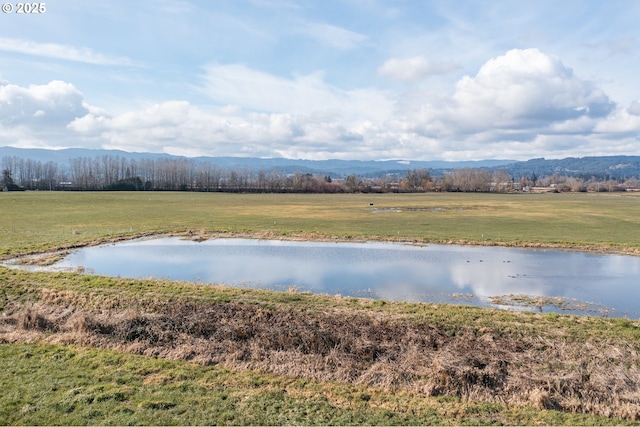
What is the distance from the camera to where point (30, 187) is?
147 m

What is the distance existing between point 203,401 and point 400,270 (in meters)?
18.3

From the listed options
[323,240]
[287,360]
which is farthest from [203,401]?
[323,240]

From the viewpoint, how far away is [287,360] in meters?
12.1

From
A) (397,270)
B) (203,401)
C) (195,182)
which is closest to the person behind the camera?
(203,401)

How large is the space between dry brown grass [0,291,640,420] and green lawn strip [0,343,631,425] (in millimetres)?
651

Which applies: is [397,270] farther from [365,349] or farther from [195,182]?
[195,182]

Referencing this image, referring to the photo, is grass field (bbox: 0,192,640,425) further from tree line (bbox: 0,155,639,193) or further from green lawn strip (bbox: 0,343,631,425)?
tree line (bbox: 0,155,639,193)

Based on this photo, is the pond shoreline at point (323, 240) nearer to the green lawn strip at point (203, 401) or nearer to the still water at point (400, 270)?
the still water at point (400, 270)

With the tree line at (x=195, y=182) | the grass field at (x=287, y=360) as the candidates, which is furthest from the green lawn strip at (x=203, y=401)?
the tree line at (x=195, y=182)

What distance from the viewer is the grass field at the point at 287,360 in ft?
30.3

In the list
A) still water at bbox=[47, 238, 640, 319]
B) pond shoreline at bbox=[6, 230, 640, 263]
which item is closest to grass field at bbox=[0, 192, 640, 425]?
still water at bbox=[47, 238, 640, 319]

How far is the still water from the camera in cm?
2031

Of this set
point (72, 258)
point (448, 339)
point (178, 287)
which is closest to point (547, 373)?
point (448, 339)

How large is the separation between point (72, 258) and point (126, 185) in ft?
412
